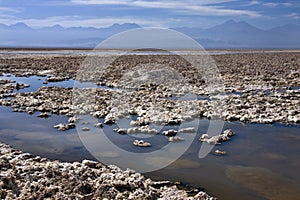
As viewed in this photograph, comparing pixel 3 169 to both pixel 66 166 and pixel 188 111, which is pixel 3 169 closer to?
pixel 66 166

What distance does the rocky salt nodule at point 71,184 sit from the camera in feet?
18.5

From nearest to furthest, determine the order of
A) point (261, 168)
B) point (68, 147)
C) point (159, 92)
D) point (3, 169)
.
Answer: point (3, 169)
point (261, 168)
point (68, 147)
point (159, 92)

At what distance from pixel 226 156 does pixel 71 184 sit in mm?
4493

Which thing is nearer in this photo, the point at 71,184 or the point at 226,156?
the point at 71,184

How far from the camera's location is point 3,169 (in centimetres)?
627

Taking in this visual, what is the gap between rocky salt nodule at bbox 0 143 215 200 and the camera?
5.64m

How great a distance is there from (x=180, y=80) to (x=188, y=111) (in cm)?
1042

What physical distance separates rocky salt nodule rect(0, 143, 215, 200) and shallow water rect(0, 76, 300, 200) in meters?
1.22

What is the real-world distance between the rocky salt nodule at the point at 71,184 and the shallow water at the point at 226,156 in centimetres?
122

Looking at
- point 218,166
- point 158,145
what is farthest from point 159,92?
point 218,166

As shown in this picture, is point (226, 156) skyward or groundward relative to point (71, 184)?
groundward

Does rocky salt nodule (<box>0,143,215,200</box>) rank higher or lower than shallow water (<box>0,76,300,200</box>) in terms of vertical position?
higher

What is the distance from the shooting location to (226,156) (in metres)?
8.88

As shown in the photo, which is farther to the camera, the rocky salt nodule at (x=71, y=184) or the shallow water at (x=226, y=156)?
the shallow water at (x=226, y=156)
